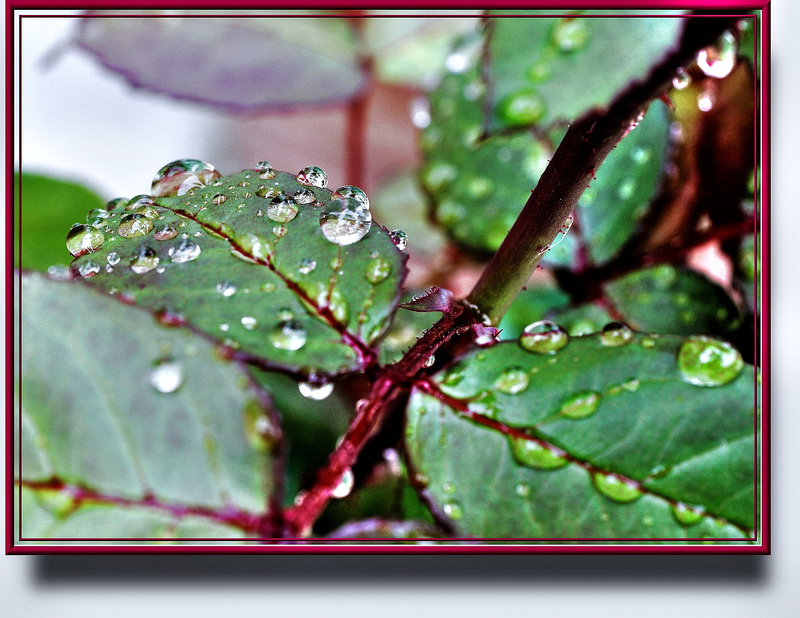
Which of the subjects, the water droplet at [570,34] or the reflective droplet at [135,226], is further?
the water droplet at [570,34]

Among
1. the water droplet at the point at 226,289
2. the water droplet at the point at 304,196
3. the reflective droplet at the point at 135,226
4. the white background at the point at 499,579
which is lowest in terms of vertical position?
the white background at the point at 499,579

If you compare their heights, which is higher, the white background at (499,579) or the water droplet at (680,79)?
the water droplet at (680,79)

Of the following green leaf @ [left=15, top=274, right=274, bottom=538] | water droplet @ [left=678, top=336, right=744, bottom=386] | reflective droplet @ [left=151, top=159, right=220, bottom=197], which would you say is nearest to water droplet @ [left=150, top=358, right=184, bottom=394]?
green leaf @ [left=15, top=274, right=274, bottom=538]

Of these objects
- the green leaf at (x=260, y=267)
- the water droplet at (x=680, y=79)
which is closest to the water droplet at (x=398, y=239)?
the green leaf at (x=260, y=267)

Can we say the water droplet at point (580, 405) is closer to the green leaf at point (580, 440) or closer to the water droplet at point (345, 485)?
the green leaf at point (580, 440)

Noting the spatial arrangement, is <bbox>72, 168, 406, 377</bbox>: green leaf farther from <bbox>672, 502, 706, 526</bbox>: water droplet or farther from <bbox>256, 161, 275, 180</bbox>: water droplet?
<bbox>672, 502, 706, 526</bbox>: water droplet

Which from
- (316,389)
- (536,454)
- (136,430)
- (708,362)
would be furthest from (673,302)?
(136,430)
